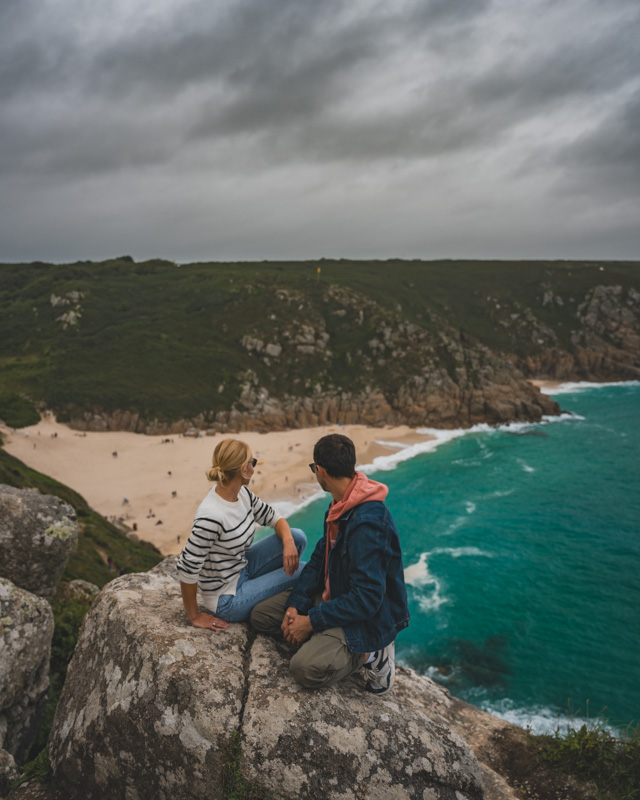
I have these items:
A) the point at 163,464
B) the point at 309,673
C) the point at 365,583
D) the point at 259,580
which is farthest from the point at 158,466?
the point at 365,583

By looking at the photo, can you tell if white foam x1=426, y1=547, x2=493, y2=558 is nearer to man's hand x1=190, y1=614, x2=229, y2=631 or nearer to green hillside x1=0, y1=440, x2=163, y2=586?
green hillside x1=0, y1=440, x2=163, y2=586

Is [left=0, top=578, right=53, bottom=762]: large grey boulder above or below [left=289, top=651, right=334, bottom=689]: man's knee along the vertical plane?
below

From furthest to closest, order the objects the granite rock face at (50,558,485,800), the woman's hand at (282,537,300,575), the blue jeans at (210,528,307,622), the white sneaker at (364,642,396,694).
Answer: the woman's hand at (282,537,300,575) → the blue jeans at (210,528,307,622) → the white sneaker at (364,642,396,694) → the granite rock face at (50,558,485,800)

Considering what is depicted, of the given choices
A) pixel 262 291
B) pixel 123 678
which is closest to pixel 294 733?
pixel 123 678

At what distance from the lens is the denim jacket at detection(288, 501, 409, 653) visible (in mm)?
4105

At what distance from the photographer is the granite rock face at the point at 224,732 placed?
3707 mm

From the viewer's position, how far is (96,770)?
4.03m

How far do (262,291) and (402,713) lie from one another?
283 feet

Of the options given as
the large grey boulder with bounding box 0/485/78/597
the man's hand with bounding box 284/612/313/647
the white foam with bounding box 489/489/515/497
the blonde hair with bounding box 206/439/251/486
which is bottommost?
the white foam with bounding box 489/489/515/497

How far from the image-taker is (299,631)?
4.41m

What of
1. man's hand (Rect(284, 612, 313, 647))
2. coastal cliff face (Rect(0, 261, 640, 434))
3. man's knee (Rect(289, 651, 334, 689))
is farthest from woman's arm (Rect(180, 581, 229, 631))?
coastal cliff face (Rect(0, 261, 640, 434))

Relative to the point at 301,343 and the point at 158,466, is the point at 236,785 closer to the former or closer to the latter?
the point at 158,466

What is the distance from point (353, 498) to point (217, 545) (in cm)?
162

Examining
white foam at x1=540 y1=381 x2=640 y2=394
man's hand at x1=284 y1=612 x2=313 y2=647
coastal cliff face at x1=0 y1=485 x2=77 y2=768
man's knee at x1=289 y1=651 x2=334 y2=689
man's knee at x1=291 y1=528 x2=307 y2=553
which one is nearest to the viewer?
man's knee at x1=289 y1=651 x2=334 y2=689
